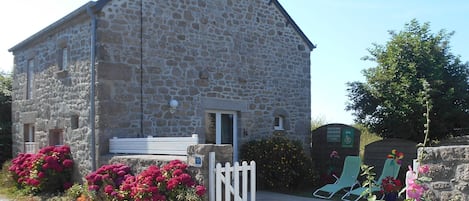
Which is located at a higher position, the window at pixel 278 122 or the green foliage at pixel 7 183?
the window at pixel 278 122

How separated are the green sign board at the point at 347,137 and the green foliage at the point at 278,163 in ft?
5.15

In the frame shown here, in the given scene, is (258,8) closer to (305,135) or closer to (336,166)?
(305,135)

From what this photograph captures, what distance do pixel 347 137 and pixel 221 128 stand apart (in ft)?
12.2

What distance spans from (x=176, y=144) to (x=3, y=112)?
12452mm

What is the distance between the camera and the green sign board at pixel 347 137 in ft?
43.0

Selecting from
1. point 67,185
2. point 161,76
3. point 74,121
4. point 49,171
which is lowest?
point 67,185

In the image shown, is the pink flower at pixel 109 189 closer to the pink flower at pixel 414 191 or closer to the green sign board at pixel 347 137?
the pink flower at pixel 414 191

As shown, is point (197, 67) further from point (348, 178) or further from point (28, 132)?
point (28, 132)

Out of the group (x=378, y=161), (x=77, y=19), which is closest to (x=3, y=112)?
(x=77, y=19)

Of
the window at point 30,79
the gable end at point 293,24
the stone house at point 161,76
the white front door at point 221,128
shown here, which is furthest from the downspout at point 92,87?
the gable end at point 293,24

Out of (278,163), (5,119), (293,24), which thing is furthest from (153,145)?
(5,119)

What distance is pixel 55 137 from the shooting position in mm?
12023

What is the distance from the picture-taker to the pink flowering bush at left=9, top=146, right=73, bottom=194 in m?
10.4

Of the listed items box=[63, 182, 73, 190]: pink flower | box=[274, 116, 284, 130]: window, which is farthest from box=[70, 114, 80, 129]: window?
box=[274, 116, 284, 130]: window
